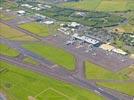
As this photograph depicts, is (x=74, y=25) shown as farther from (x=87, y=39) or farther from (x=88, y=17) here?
(x=87, y=39)

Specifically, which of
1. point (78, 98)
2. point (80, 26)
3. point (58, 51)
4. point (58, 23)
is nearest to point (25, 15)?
point (58, 23)

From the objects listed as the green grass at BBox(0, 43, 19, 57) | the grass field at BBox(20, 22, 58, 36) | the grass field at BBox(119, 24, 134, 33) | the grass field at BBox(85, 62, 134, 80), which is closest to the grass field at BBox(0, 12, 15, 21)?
the grass field at BBox(20, 22, 58, 36)

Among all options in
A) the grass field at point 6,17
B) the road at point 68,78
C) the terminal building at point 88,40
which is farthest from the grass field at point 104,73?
the grass field at point 6,17

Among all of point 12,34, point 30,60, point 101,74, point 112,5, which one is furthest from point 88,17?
point 101,74

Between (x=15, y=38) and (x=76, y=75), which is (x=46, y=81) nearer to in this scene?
(x=76, y=75)

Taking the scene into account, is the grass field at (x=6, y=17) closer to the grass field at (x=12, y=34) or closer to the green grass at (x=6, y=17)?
the green grass at (x=6, y=17)

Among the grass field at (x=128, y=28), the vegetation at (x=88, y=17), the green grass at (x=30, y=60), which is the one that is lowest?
the green grass at (x=30, y=60)
